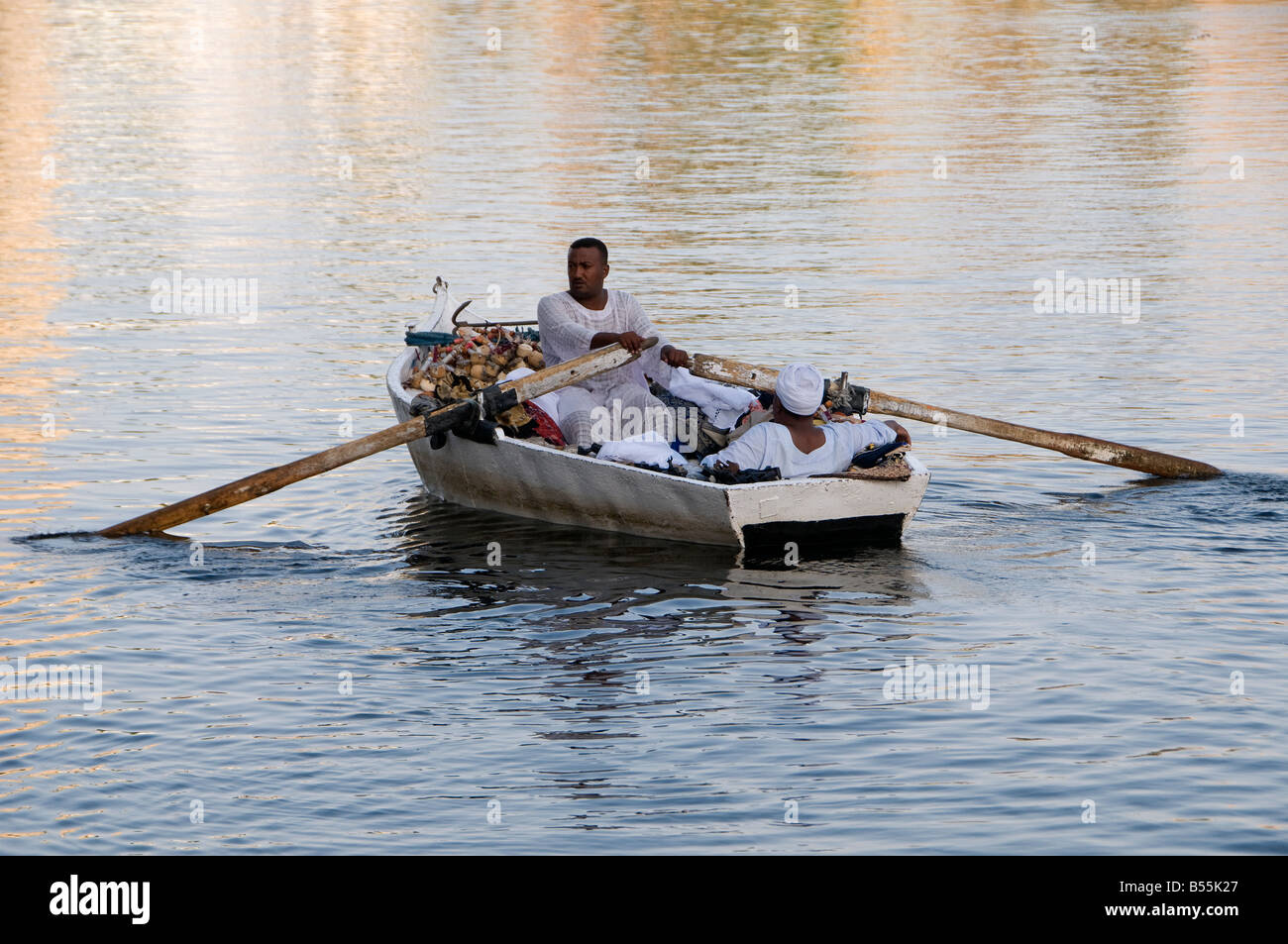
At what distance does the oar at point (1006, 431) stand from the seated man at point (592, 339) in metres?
0.29

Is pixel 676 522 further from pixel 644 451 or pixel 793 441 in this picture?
pixel 793 441

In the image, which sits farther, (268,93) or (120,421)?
(268,93)

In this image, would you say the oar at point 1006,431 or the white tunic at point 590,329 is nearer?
the oar at point 1006,431

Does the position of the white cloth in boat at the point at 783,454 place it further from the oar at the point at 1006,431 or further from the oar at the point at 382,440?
the oar at the point at 382,440

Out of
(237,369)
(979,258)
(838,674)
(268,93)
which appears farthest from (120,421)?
(268,93)

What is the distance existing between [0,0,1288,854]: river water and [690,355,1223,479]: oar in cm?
23

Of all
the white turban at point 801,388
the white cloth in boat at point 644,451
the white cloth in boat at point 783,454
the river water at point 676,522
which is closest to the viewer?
the river water at point 676,522

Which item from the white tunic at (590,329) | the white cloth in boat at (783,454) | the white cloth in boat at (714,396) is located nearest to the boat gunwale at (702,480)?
the white cloth in boat at (783,454)

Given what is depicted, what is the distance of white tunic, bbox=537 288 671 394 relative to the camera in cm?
1184

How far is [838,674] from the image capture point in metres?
8.98

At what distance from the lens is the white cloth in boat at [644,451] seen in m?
10.8

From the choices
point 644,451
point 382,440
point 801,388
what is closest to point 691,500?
point 644,451
